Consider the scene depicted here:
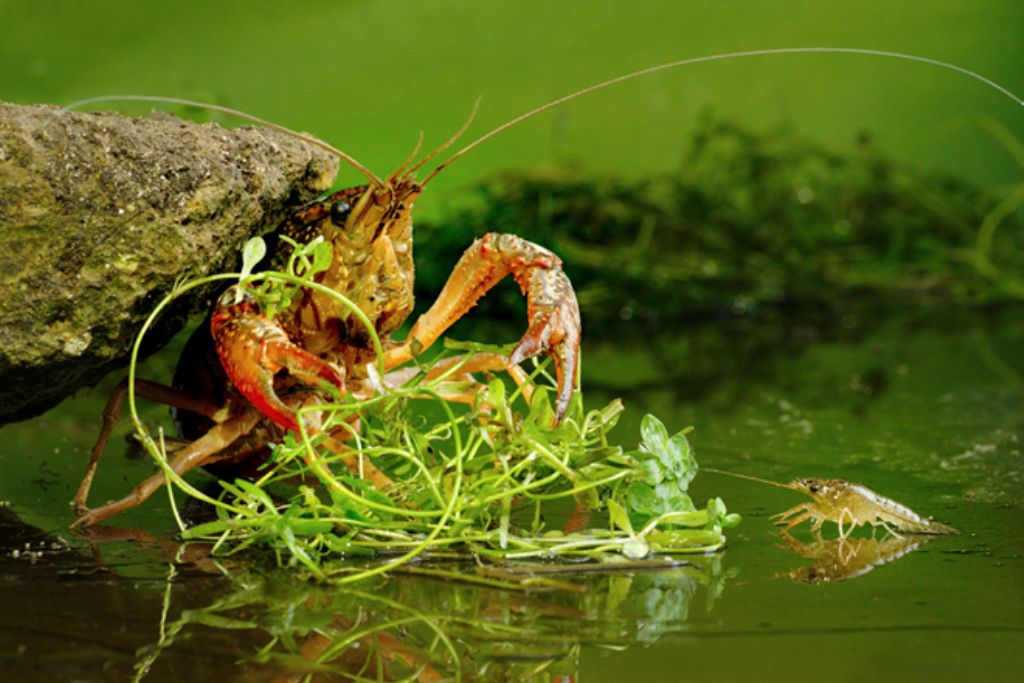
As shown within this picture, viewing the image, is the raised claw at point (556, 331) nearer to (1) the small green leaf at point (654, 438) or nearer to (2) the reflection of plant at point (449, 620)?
(1) the small green leaf at point (654, 438)

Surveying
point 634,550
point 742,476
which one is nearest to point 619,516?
point 634,550

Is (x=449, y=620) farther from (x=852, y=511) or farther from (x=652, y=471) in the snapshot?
(x=852, y=511)


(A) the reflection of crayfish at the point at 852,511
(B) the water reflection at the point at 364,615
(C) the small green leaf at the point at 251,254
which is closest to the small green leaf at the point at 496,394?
(B) the water reflection at the point at 364,615

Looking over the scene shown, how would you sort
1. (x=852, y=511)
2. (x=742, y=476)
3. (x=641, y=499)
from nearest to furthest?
(x=641, y=499) → (x=852, y=511) → (x=742, y=476)

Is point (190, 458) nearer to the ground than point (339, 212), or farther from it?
nearer to the ground

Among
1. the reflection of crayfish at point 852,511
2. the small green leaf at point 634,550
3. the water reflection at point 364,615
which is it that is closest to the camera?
the water reflection at point 364,615

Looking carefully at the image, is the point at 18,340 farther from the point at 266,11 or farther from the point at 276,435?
the point at 266,11
